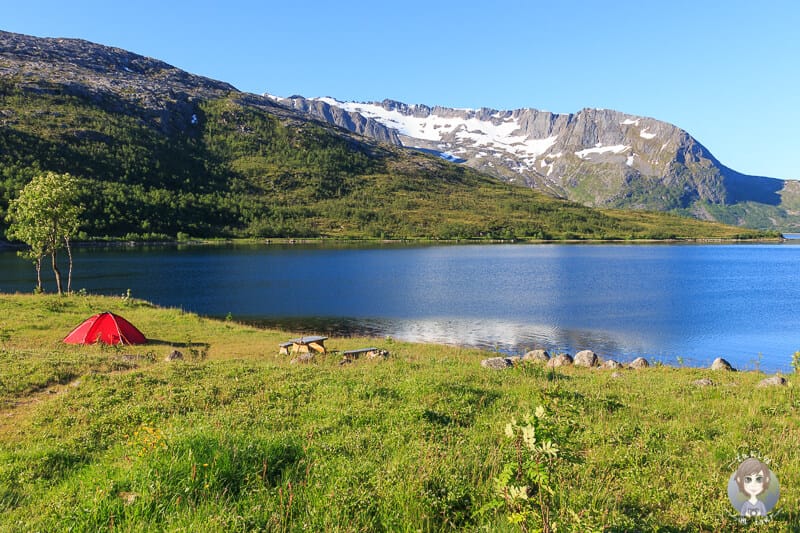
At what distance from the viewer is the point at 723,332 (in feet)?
158

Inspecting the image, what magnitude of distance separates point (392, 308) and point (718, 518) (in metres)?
53.5

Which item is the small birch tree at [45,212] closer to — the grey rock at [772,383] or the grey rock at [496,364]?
the grey rock at [496,364]

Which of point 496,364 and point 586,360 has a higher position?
point 496,364

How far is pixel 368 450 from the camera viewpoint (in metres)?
9.18

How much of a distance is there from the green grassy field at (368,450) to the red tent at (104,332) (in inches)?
432

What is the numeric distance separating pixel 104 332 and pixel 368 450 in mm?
26307

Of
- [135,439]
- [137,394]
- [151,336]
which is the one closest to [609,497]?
[135,439]

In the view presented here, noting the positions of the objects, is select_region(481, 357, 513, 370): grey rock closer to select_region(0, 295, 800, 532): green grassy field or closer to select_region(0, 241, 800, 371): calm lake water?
select_region(0, 295, 800, 532): green grassy field

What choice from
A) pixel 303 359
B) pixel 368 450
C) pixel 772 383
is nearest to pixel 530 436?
pixel 368 450

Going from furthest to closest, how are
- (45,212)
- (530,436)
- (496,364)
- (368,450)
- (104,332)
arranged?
(45,212), (104,332), (496,364), (368,450), (530,436)

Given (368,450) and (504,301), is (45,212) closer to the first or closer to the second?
(368,450)

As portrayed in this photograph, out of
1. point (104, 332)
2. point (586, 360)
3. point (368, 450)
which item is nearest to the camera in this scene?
point (368, 450)

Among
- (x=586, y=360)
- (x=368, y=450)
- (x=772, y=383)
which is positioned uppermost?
(x=368, y=450)

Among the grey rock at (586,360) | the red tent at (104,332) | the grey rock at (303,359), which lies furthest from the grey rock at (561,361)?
the red tent at (104,332)
